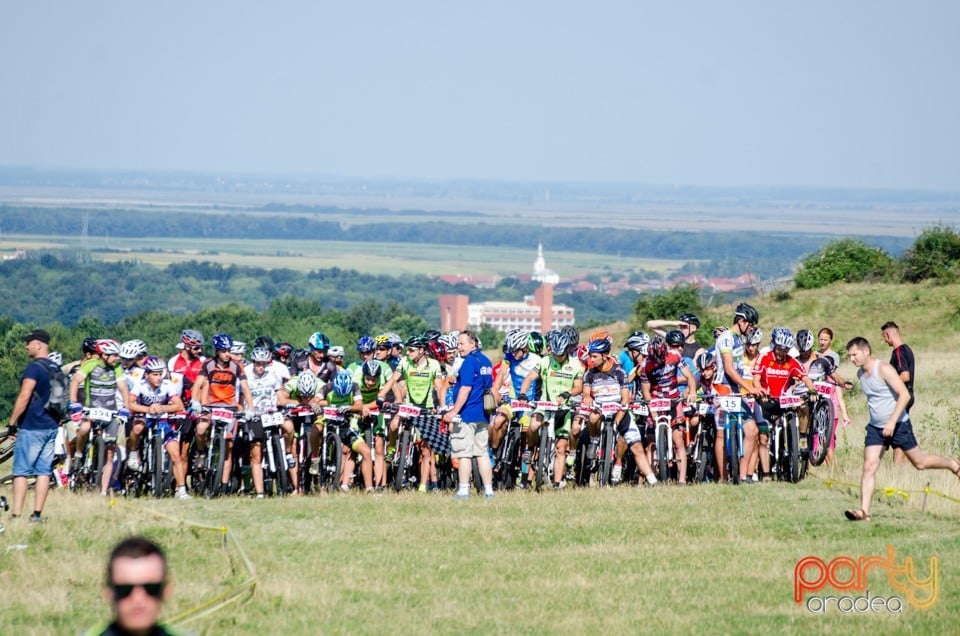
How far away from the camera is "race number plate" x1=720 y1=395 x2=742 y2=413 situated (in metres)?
15.9

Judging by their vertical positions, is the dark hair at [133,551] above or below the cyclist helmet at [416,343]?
above

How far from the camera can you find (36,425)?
12812mm

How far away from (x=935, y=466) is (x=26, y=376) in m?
8.08

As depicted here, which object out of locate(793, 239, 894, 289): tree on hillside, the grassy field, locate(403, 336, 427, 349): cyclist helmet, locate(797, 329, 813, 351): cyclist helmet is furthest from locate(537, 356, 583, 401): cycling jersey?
locate(793, 239, 894, 289): tree on hillside

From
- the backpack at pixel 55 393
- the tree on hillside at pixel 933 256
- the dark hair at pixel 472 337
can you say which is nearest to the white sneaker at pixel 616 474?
the dark hair at pixel 472 337

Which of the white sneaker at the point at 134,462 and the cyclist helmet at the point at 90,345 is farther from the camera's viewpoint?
the cyclist helmet at the point at 90,345

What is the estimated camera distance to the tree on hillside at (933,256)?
57125mm

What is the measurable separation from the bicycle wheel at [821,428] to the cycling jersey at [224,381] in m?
6.45

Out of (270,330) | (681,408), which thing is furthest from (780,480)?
(270,330)

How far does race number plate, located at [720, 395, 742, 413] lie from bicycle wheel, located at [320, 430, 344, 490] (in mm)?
4229

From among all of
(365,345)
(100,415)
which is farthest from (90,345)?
(365,345)

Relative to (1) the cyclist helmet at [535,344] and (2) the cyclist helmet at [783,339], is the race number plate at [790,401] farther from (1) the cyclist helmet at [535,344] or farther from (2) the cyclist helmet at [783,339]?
(1) the cyclist helmet at [535,344]

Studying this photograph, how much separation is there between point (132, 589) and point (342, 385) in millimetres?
11069

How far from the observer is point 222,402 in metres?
15.7
